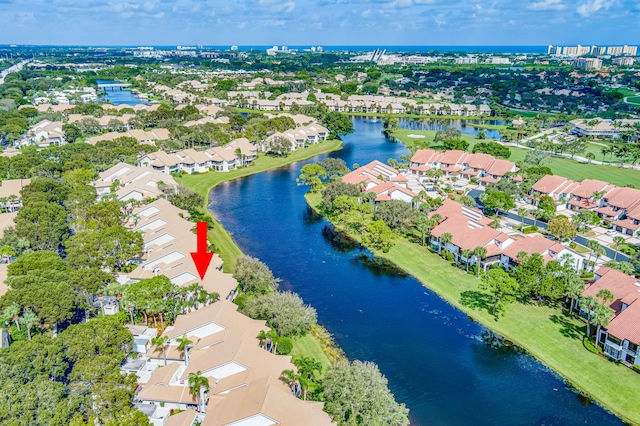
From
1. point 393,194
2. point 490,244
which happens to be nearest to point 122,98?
point 393,194

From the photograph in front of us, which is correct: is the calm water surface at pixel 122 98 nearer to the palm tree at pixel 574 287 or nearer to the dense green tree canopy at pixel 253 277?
the dense green tree canopy at pixel 253 277

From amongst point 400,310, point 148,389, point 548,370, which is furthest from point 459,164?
point 148,389

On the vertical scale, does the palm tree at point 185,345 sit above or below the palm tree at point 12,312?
below

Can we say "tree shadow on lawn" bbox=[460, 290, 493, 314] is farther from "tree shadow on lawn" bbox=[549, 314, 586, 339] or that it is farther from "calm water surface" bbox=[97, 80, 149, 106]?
"calm water surface" bbox=[97, 80, 149, 106]

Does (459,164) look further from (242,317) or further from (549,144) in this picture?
(242,317)

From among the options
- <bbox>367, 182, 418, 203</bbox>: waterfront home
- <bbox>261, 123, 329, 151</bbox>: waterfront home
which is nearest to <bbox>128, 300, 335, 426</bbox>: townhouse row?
<bbox>367, 182, 418, 203</bbox>: waterfront home

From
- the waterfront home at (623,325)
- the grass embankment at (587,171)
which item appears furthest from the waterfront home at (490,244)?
the grass embankment at (587,171)

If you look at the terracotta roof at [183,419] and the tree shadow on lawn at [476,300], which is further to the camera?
the tree shadow on lawn at [476,300]
